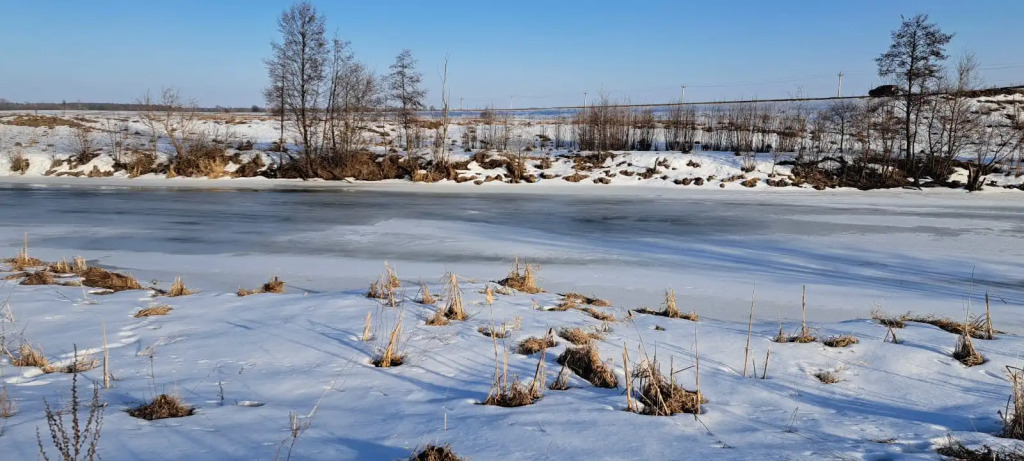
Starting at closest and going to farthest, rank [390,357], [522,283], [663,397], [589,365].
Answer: [663,397] < [589,365] < [390,357] < [522,283]

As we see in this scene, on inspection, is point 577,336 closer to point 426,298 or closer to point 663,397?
point 663,397

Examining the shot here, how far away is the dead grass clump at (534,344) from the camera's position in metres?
5.37

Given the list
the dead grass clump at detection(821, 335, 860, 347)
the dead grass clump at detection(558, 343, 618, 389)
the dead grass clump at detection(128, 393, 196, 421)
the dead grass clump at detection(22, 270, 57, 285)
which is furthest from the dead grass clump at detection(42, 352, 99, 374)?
the dead grass clump at detection(821, 335, 860, 347)

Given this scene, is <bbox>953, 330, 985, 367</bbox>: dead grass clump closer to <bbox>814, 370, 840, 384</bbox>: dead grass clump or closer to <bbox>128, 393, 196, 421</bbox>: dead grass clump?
<bbox>814, 370, 840, 384</bbox>: dead grass clump

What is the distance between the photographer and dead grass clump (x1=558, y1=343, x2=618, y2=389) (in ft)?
15.1

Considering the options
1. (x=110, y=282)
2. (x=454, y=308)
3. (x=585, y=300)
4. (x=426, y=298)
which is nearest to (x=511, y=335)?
(x=454, y=308)

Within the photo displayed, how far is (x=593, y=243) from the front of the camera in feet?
40.6

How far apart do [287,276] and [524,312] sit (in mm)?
4338

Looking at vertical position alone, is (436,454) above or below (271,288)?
above

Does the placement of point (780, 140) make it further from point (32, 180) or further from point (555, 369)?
point (32, 180)

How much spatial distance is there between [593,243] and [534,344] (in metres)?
7.16

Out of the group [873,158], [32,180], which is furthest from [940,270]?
[32,180]

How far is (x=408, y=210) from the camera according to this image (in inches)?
709

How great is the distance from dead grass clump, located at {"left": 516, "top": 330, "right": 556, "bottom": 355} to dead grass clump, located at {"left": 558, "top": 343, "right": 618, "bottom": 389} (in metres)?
0.27
